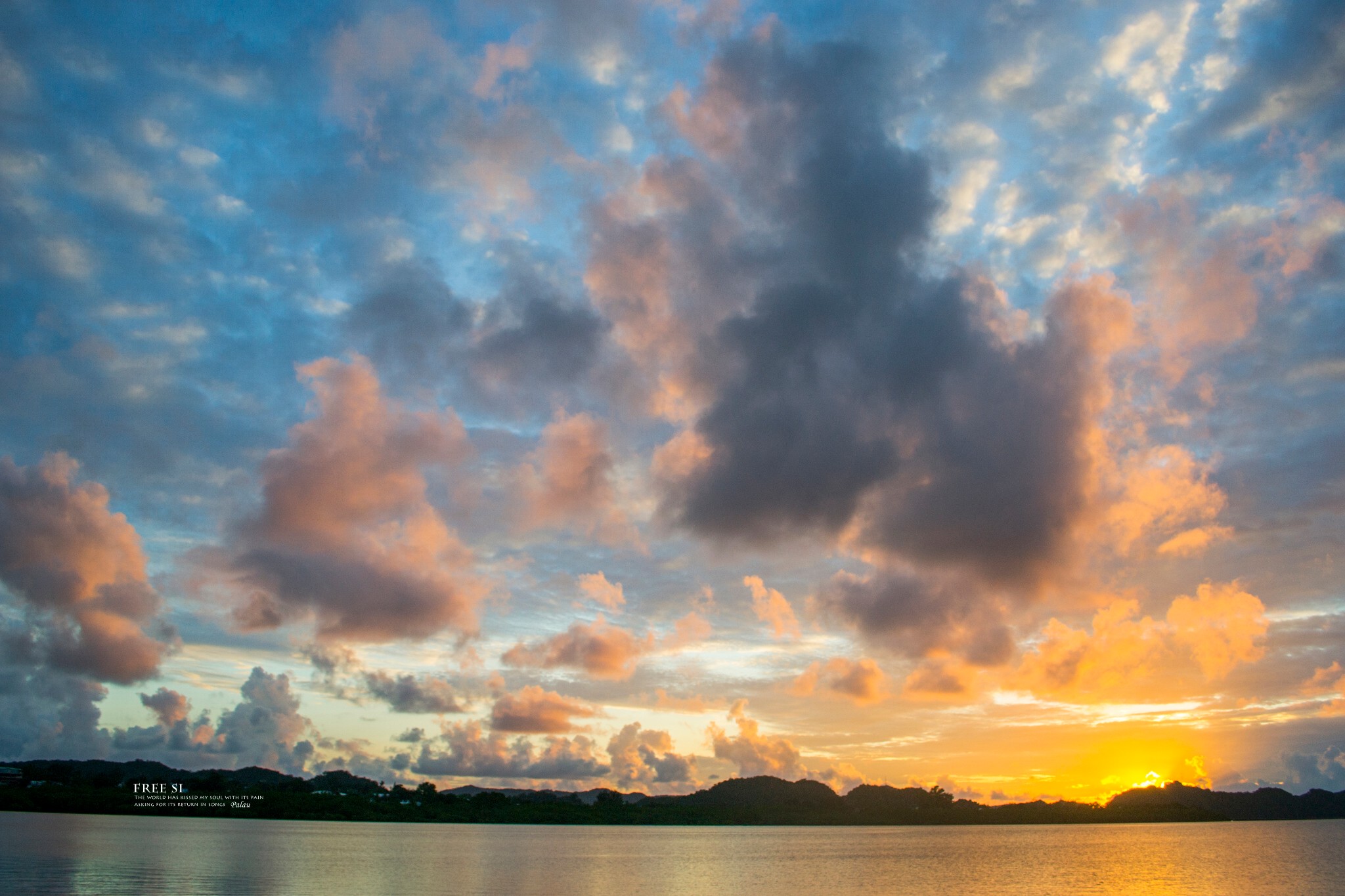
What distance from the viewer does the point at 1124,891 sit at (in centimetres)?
12112

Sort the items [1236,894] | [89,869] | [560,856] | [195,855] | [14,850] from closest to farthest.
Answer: [89,869] < [1236,894] < [14,850] < [195,855] < [560,856]

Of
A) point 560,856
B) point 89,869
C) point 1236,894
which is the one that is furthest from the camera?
point 560,856

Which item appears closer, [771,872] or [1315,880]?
[1315,880]

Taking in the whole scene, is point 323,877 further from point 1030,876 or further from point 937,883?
point 1030,876

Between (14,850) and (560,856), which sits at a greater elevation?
(14,850)

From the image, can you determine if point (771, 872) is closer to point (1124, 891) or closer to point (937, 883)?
point (937, 883)

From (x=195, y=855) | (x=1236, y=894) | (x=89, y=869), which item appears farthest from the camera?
(x=195, y=855)

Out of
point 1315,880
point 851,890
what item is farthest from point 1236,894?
point 851,890

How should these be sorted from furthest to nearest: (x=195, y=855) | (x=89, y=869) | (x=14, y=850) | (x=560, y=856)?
(x=560, y=856)
(x=195, y=855)
(x=14, y=850)
(x=89, y=869)

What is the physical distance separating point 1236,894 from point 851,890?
5224 cm

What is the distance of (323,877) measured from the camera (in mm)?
116562

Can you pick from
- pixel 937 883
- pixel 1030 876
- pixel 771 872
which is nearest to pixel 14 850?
pixel 771 872

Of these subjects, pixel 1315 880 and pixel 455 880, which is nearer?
pixel 455 880

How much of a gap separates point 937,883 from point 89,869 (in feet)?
392
